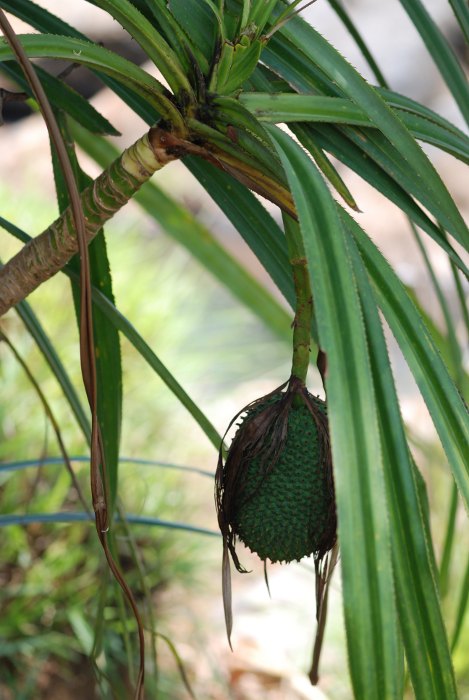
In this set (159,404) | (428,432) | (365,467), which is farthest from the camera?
(428,432)

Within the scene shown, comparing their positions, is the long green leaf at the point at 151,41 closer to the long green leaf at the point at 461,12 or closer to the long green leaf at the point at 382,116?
the long green leaf at the point at 382,116

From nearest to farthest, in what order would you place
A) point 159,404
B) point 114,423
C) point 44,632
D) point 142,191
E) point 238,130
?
point 238,130 → point 114,423 → point 142,191 → point 44,632 → point 159,404

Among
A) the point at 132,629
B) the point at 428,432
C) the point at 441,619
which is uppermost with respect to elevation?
the point at 428,432

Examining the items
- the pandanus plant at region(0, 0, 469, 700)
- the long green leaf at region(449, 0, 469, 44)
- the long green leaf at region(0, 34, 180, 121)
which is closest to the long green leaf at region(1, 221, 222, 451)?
the pandanus plant at region(0, 0, 469, 700)

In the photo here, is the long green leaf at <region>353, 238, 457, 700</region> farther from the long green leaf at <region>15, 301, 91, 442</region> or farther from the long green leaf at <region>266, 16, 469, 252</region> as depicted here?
the long green leaf at <region>15, 301, 91, 442</region>

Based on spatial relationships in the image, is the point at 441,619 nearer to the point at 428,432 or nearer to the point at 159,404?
the point at 159,404

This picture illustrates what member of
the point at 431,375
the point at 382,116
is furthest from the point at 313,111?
the point at 431,375

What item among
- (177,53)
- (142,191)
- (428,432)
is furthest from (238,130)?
(428,432)
